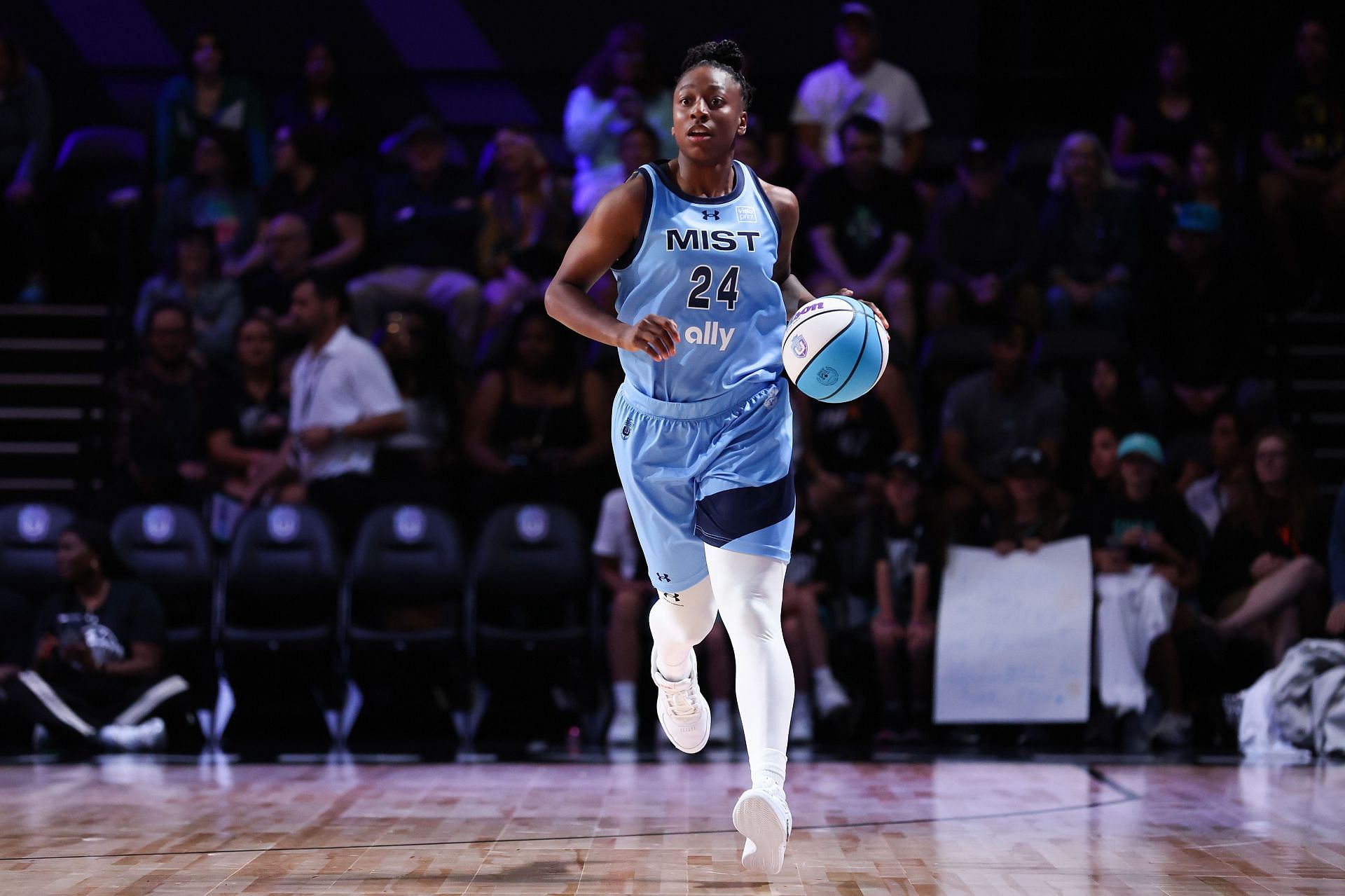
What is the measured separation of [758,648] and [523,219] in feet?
20.5

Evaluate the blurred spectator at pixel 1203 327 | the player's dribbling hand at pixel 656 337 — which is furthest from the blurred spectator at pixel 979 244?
the player's dribbling hand at pixel 656 337

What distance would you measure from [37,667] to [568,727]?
273cm

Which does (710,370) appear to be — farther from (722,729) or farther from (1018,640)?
(1018,640)

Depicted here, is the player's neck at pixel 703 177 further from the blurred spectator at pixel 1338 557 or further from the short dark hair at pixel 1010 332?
the short dark hair at pixel 1010 332

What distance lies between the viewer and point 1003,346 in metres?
9.23

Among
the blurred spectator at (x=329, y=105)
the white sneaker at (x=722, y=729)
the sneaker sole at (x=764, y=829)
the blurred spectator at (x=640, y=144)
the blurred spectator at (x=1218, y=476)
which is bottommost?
the white sneaker at (x=722, y=729)

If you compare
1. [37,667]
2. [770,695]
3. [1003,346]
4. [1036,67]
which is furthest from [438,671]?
[1036,67]

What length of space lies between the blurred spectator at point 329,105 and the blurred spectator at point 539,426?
2663 millimetres

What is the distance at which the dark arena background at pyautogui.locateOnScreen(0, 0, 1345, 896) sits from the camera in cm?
662

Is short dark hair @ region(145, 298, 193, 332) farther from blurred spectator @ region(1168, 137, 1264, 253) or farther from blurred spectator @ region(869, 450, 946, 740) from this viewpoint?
blurred spectator @ region(1168, 137, 1264, 253)

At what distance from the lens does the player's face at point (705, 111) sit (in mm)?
4598

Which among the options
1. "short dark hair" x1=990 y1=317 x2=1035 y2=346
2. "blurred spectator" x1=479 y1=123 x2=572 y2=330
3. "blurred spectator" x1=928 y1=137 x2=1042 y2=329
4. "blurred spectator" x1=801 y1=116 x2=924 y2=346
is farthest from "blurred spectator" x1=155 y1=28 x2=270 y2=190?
"short dark hair" x1=990 y1=317 x2=1035 y2=346

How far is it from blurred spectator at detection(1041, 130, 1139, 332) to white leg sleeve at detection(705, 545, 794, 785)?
240 inches

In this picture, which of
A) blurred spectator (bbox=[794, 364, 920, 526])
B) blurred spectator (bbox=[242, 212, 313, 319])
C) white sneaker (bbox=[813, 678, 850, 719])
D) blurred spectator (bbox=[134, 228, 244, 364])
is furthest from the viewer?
blurred spectator (bbox=[242, 212, 313, 319])
